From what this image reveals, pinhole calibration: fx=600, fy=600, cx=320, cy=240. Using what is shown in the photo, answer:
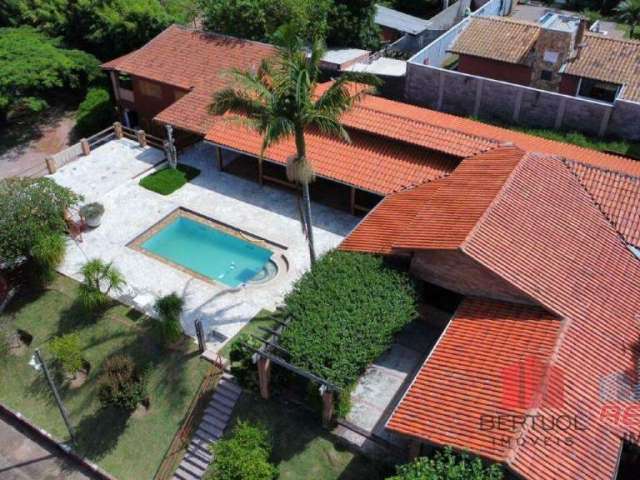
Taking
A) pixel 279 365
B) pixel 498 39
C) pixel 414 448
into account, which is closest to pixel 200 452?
pixel 279 365

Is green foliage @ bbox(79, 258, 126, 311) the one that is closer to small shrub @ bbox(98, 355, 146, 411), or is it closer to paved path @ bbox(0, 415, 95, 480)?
small shrub @ bbox(98, 355, 146, 411)

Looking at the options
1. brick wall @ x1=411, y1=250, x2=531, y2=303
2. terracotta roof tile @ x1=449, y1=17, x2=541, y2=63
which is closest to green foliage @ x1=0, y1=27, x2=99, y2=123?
terracotta roof tile @ x1=449, y1=17, x2=541, y2=63

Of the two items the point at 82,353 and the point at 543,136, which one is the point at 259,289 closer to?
the point at 82,353

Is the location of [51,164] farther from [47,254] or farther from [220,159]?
[220,159]

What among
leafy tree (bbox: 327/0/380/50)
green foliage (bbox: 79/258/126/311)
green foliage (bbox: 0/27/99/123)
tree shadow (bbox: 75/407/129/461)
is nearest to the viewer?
tree shadow (bbox: 75/407/129/461)

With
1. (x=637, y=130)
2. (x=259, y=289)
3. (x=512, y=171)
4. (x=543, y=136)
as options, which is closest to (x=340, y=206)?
(x=259, y=289)

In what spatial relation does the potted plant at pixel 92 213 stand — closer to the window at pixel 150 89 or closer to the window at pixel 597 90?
the window at pixel 150 89
